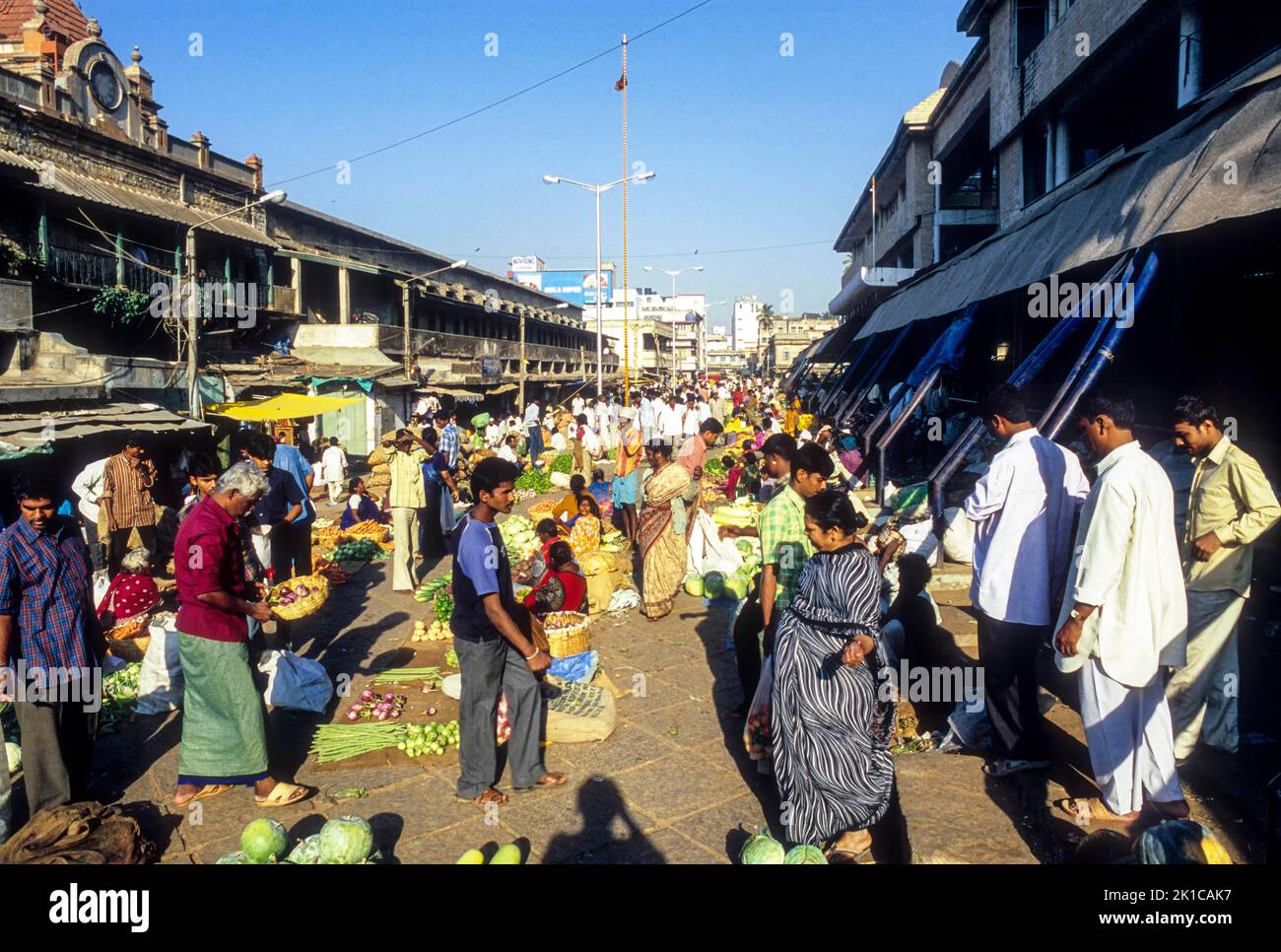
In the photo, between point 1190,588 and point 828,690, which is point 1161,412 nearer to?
point 1190,588

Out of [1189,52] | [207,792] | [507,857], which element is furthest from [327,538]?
[1189,52]

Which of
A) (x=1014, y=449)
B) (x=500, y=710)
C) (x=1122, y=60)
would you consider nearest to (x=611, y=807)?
(x=500, y=710)

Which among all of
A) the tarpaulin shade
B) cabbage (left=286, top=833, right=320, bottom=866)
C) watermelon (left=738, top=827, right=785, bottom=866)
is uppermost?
the tarpaulin shade

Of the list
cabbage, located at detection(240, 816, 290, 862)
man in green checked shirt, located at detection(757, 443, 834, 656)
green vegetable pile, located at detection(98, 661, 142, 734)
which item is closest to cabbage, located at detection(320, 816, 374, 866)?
cabbage, located at detection(240, 816, 290, 862)

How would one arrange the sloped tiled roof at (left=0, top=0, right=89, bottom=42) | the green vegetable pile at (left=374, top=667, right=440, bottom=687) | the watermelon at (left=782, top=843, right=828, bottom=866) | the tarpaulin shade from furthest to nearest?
the sloped tiled roof at (left=0, top=0, right=89, bottom=42) < the tarpaulin shade < the green vegetable pile at (left=374, top=667, right=440, bottom=687) < the watermelon at (left=782, top=843, right=828, bottom=866)

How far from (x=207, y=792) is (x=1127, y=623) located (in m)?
5.04

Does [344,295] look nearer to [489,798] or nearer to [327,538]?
[327,538]

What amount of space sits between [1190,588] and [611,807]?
3388mm

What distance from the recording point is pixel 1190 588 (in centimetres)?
449

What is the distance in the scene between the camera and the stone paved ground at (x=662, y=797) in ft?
13.0

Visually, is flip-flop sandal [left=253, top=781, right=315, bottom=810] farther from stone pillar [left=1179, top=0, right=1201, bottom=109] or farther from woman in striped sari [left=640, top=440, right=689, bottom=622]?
stone pillar [left=1179, top=0, right=1201, bottom=109]

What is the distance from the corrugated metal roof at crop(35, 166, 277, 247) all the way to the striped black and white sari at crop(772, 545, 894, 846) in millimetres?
16623

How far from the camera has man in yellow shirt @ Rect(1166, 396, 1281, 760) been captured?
171 inches

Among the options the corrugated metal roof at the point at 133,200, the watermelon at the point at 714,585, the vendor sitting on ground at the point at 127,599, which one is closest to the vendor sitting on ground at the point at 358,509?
the vendor sitting on ground at the point at 127,599
